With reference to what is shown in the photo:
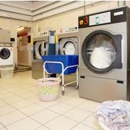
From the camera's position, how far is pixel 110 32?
71.1 inches

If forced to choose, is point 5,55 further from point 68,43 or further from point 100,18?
point 100,18

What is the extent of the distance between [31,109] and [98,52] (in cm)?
130

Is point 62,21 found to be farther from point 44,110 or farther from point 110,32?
A: point 44,110

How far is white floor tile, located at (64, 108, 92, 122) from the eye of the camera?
61.8 inches

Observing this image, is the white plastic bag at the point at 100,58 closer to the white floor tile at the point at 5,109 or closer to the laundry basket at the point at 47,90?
the laundry basket at the point at 47,90

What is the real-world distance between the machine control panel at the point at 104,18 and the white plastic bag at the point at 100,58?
0.41 meters

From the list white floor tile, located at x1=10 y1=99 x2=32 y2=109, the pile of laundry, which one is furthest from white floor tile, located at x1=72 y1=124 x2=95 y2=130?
white floor tile, located at x1=10 y1=99 x2=32 y2=109

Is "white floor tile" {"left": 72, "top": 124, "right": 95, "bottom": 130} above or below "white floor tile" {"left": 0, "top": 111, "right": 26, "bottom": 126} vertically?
below

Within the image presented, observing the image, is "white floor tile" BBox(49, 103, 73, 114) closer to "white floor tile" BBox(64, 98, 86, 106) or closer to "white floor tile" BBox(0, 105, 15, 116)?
"white floor tile" BBox(64, 98, 86, 106)

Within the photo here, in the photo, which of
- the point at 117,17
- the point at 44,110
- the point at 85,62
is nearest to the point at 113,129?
the point at 44,110

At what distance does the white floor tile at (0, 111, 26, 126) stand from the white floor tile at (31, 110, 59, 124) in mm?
163

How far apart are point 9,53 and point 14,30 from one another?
128 cm

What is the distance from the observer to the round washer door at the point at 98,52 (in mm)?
1991

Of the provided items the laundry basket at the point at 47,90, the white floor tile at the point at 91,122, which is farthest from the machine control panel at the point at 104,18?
the white floor tile at the point at 91,122
